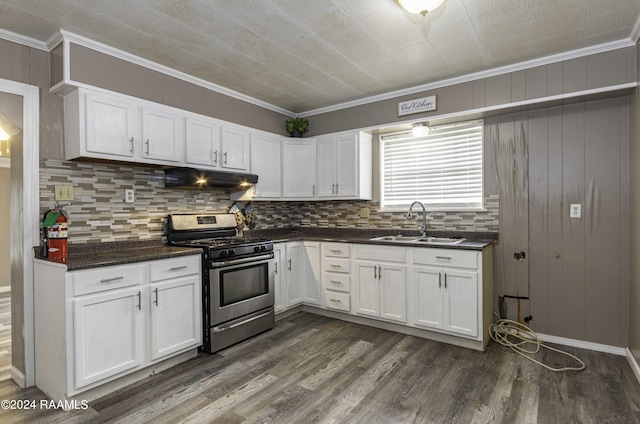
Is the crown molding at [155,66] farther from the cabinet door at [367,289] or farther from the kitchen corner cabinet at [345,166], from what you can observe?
the cabinet door at [367,289]

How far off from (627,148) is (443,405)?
236cm

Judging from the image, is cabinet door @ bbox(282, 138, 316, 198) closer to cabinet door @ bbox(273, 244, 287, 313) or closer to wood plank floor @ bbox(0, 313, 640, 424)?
cabinet door @ bbox(273, 244, 287, 313)

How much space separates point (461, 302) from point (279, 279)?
1.72 m

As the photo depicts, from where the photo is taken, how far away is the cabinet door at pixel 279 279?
3.53 m

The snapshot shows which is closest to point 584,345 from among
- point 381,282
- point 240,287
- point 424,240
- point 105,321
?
point 424,240

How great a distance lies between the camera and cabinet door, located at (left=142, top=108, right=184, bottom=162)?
2771mm

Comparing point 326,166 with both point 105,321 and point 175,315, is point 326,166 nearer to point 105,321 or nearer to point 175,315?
point 175,315

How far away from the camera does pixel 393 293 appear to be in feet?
10.7

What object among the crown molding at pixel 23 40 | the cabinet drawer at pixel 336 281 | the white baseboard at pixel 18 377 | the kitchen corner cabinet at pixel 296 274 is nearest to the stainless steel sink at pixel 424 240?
the cabinet drawer at pixel 336 281

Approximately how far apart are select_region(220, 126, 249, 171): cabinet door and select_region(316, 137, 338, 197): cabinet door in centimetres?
89

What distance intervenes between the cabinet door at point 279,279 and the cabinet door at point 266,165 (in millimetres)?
650

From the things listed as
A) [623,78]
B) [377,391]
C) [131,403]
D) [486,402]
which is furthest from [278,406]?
[623,78]

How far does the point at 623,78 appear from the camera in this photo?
2555 mm

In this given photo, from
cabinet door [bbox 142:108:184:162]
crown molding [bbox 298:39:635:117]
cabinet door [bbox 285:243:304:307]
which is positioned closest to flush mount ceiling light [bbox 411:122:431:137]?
crown molding [bbox 298:39:635:117]
